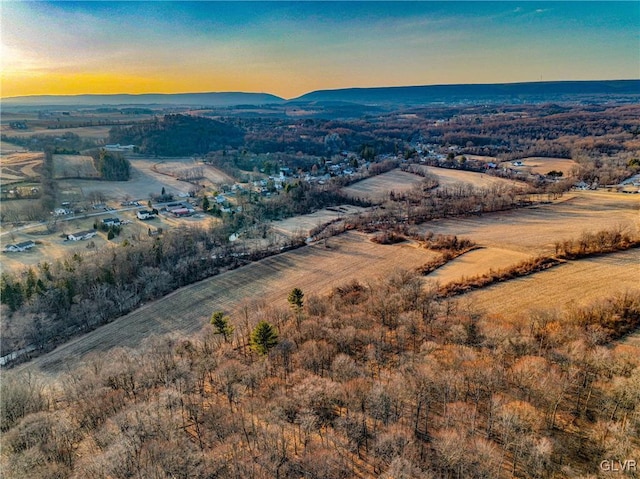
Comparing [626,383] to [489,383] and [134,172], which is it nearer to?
[489,383]

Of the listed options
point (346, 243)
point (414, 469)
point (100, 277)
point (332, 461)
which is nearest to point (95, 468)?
point (332, 461)

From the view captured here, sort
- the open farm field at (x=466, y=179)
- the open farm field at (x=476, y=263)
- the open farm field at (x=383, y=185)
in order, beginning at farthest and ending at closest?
the open farm field at (x=466, y=179) < the open farm field at (x=383, y=185) < the open farm field at (x=476, y=263)

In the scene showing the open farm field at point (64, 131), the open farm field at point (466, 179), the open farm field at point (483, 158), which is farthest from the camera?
the open farm field at point (64, 131)

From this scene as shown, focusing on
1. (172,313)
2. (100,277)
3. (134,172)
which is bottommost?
(172,313)

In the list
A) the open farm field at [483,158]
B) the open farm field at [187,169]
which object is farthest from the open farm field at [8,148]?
the open farm field at [483,158]

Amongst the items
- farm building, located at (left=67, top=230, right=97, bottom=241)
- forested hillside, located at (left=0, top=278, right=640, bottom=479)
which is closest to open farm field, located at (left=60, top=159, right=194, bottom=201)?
farm building, located at (left=67, top=230, right=97, bottom=241)

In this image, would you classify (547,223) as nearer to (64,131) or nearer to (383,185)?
(383,185)

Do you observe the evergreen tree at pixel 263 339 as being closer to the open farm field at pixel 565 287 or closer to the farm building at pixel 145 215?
the open farm field at pixel 565 287
